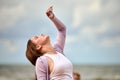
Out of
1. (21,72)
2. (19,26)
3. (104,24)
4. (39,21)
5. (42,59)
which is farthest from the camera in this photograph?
(21,72)

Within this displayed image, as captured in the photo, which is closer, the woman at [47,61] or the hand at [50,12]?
the woman at [47,61]

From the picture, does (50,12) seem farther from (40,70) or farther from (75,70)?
(75,70)

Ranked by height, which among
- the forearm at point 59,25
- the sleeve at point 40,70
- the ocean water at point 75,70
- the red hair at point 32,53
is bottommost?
the sleeve at point 40,70

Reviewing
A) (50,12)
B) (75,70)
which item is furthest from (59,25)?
(75,70)

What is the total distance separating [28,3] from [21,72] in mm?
3255

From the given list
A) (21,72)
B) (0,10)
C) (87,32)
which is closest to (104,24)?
(87,32)

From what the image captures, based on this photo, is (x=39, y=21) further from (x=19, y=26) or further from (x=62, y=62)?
(x=62, y=62)

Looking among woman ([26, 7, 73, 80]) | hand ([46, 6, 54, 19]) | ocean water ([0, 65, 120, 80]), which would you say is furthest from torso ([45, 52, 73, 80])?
ocean water ([0, 65, 120, 80])

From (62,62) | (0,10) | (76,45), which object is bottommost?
(62,62)

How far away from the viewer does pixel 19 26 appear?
5.62 m

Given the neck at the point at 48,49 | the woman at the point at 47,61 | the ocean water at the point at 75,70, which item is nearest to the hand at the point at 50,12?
the woman at the point at 47,61

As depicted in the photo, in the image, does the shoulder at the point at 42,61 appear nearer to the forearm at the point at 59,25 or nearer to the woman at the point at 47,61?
the woman at the point at 47,61

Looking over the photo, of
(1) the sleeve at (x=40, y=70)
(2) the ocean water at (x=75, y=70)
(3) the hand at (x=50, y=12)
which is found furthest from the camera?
(2) the ocean water at (x=75, y=70)

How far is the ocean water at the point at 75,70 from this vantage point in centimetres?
735
